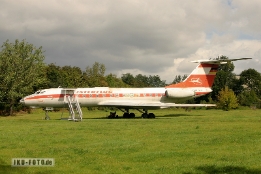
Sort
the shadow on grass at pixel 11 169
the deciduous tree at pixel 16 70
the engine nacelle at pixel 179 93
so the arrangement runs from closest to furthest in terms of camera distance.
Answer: the shadow on grass at pixel 11 169 < the engine nacelle at pixel 179 93 < the deciduous tree at pixel 16 70

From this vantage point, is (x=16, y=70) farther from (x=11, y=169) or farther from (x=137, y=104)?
(x=11, y=169)

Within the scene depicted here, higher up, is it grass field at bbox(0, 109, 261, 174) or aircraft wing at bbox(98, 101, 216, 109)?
aircraft wing at bbox(98, 101, 216, 109)

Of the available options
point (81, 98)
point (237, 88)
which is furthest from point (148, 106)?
point (237, 88)

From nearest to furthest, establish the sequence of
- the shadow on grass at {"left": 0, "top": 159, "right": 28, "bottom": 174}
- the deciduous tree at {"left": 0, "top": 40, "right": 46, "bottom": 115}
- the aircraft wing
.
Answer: the shadow on grass at {"left": 0, "top": 159, "right": 28, "bottom": 174}
the aircraft wing
the deciduous tree at {"left": 0, "top": 40, "right": 46, "bottom": 115}

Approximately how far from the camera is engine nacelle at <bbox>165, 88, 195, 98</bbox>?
32.4m

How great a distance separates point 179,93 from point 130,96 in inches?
191

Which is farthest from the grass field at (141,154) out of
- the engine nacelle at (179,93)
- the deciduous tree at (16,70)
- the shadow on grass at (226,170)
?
the deciduous tree at (16,70)

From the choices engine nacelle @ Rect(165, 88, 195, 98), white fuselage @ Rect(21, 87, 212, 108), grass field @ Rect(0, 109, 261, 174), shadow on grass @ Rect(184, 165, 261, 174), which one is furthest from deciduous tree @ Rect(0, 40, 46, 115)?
shadow on grass @ Rect(184, 165, 261, 174)

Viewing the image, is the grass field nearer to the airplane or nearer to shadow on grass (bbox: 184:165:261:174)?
shadow on grass (bbox: 184:165:261:174)

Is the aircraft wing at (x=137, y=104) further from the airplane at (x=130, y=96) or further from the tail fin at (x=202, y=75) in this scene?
the tail fin at (x=202, y=75)

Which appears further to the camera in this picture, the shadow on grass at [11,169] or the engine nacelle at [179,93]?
the engine nacelle at [179,93]

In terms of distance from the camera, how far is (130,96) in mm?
32469

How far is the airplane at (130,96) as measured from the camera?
30234 mm

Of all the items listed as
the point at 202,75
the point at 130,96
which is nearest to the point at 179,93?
the point at 202,75
